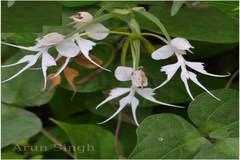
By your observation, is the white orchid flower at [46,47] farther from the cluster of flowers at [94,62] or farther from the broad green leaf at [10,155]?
the broad green leaf at [10,155]

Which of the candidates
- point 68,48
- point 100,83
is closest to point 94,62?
point 68,48

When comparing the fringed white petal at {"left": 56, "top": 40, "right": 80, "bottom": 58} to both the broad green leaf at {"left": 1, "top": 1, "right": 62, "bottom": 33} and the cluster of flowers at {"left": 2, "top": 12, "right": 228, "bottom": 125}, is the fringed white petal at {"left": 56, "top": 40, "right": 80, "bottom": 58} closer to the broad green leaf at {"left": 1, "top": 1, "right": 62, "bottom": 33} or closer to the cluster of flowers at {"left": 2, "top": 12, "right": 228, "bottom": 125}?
the cluster of flowers at {"left": 2, "top": 12, "right": 228, "bottom": 125}

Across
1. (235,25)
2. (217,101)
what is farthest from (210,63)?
(217,101)

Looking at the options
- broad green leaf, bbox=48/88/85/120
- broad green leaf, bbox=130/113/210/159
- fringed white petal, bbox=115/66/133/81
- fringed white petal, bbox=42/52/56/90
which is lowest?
broad green leaf, bbox=48/88/85/120

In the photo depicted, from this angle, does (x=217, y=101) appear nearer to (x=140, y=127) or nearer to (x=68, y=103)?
(x=140, y=127)

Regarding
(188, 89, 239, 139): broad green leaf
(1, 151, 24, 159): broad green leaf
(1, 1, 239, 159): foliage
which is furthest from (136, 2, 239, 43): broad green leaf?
(1, 151, 24, 159): broad green leaf

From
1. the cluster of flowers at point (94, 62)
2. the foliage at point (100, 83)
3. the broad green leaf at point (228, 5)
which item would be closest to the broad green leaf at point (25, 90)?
the foliage at point (100, 83)

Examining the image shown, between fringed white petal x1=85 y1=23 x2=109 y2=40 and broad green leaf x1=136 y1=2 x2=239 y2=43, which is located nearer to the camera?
fringed white petal x1=85 y1=23 x2=109 y2=40
